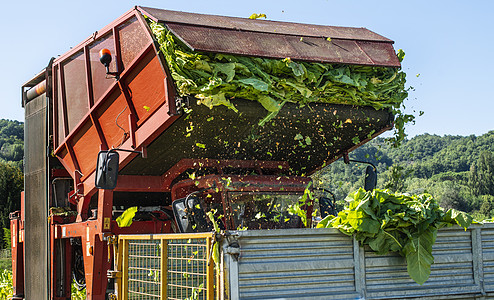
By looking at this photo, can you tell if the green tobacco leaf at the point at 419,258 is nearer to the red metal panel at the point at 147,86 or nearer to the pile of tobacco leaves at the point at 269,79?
the pile of tobacco leaves at the point at 269,79

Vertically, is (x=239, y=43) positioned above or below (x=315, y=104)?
above

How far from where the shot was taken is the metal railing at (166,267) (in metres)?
3.87

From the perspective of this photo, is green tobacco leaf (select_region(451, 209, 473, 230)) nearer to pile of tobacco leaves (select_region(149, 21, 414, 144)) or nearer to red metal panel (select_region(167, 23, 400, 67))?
pile of tobacco leaves (select_region(149, 21, 414, 144))

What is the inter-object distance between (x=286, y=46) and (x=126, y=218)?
2303mm

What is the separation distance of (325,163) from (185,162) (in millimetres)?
1699

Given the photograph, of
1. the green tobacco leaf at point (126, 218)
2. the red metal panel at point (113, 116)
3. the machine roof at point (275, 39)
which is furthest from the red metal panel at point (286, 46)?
the green tobacco leaf at point (126, 218)

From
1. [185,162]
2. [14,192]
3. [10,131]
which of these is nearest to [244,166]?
Result: [185,162]

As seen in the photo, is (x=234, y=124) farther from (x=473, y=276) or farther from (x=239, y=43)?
(x=473, y=276)

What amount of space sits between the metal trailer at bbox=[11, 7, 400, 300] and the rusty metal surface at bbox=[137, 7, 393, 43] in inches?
0.8

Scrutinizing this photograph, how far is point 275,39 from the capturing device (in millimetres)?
5223

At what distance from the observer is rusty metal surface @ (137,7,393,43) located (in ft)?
16.8

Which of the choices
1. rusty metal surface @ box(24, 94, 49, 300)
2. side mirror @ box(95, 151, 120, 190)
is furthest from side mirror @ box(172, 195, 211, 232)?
rusty metal surface @ box(24, 94, 49, 300)

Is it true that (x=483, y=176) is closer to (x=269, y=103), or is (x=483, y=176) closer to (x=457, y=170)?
(x=457, y=170)

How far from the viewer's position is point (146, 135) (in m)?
5.32
